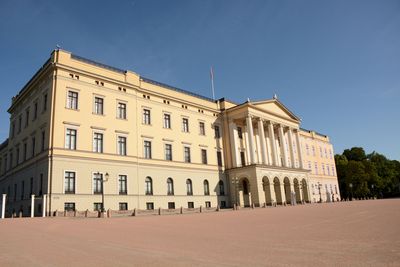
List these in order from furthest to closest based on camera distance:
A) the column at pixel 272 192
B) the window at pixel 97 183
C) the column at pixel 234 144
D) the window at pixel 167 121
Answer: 1. the column at pixel 234 144
2. the column at pixel 272 192
3. the window at pixel 167 121
4. the window at pixel 97 183

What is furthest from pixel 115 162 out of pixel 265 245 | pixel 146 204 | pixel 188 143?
pixel 265 245

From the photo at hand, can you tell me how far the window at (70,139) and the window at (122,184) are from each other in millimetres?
6013

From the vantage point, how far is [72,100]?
107 feet

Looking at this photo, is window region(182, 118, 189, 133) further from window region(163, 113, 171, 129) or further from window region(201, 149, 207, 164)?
window region(201, 149, 207, 164)

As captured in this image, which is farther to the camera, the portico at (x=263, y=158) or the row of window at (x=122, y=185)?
the portico at (x=263, y=158)

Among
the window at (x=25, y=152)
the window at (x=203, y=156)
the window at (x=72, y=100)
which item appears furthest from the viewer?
the window at (x=203, y=156)

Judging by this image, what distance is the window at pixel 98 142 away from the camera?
110 ft

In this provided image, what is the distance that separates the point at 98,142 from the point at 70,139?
10.0 feet

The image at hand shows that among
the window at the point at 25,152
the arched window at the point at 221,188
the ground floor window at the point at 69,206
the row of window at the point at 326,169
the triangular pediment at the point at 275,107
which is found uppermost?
the triangular pediment at the point at 275,107

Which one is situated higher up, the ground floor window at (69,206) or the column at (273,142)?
the column at (273,142)

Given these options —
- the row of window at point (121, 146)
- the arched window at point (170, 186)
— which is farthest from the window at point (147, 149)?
the arched window at point (170, 186)

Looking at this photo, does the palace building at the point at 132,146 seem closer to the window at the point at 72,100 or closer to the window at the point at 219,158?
the window at the point at 72,100

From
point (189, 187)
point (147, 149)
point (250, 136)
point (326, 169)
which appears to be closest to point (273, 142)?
point (250, 136)

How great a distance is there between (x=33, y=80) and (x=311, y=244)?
122ft
